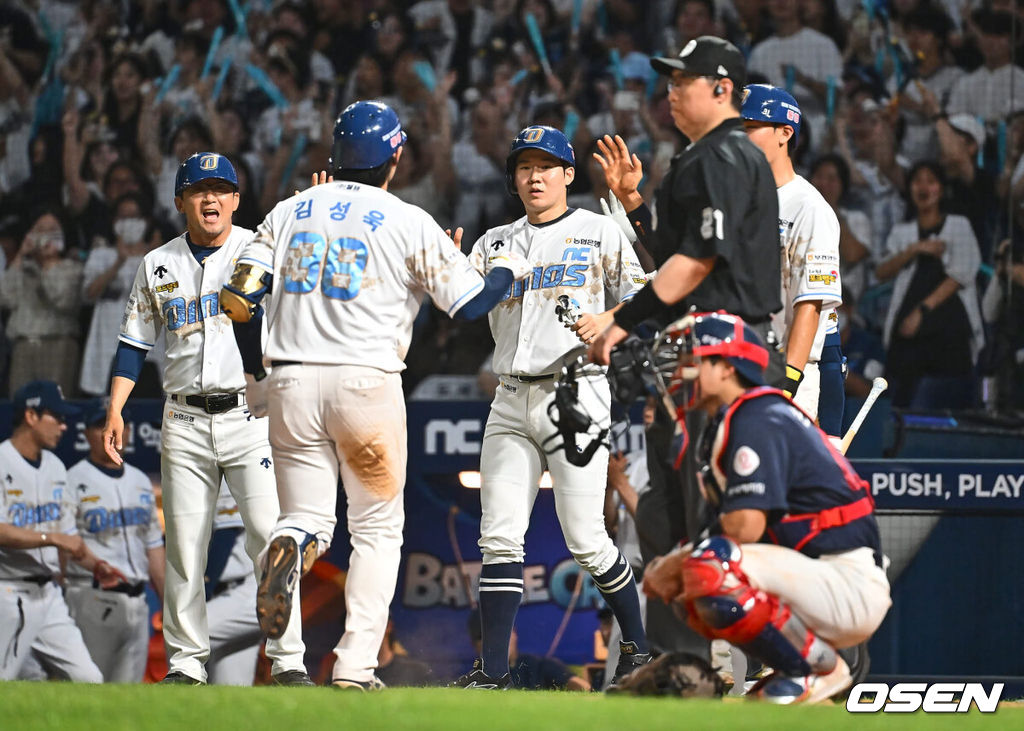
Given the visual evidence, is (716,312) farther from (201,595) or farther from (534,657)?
(534,657)

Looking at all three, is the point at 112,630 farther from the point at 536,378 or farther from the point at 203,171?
the point at 536,378

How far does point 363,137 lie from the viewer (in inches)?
173

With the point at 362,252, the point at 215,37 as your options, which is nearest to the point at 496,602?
the point at 362,252

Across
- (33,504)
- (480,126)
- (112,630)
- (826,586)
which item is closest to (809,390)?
(826,586)

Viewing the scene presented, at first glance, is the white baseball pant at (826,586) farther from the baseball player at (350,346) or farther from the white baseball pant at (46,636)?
the white baseball pant at (46,636)

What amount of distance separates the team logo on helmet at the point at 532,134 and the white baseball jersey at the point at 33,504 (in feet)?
10.9

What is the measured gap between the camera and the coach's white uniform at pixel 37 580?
6762 millimetres

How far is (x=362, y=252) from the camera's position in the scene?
4.27m

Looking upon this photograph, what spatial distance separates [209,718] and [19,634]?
3.89m

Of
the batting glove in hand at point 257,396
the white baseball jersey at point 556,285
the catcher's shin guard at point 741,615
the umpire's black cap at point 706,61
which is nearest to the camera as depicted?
the catcher's shin guard at point 741,615

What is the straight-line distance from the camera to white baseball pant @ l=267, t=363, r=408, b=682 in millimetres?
4199

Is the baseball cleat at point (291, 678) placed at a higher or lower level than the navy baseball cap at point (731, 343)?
lower

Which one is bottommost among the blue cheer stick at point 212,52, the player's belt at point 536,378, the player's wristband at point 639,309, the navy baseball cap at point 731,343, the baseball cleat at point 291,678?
the baseball cleat at point 291,678

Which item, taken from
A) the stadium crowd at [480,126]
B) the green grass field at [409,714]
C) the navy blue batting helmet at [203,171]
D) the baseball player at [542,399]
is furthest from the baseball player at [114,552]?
the green grass field at [409,714]
